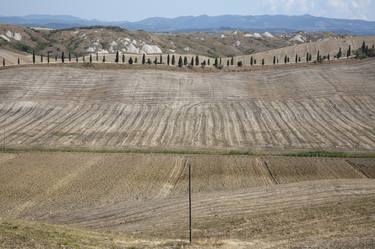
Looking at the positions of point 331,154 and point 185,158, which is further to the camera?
point 331,154

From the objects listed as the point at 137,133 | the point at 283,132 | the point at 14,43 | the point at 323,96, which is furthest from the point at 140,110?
the point at 14,43

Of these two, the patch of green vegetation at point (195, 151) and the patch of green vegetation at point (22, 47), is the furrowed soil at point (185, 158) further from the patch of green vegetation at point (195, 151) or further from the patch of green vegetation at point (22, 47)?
the patch of green vegetation at point (22, 47)

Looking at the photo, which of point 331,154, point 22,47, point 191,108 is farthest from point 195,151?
point 22,47

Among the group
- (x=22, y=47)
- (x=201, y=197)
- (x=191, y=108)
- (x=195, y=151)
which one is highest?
(x=201, y=197)

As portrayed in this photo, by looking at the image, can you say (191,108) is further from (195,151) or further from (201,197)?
(201,197)

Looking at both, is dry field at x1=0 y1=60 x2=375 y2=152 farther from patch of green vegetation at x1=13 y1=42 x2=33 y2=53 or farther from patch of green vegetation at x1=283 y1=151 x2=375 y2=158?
patch of green vegetation at x1=13 y1=42 x2=33 y2=53

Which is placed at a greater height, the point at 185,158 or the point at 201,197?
the point at 201,197
